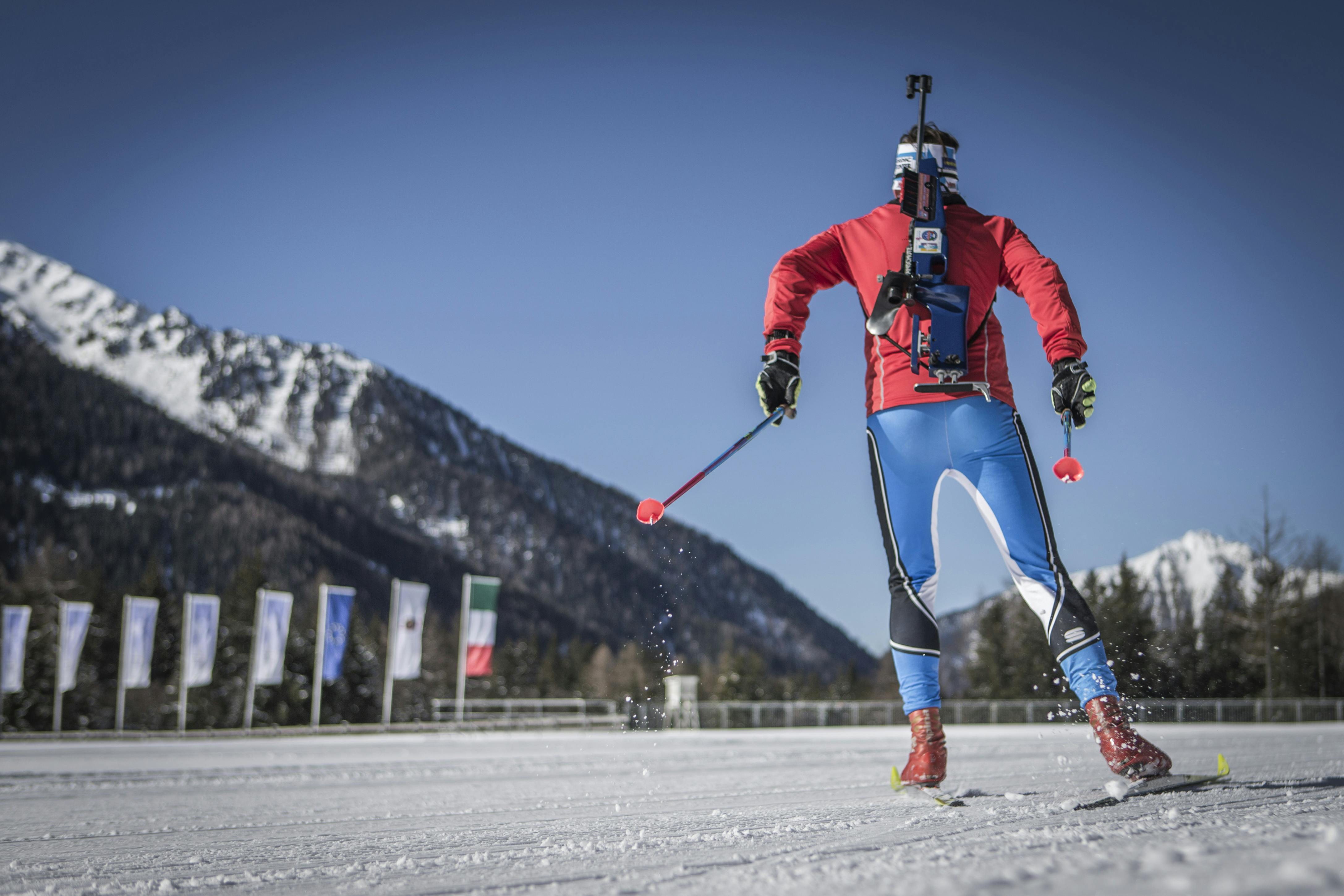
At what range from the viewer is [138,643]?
29156 millimetres

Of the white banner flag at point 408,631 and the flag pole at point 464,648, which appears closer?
the flag pole at point 464,648

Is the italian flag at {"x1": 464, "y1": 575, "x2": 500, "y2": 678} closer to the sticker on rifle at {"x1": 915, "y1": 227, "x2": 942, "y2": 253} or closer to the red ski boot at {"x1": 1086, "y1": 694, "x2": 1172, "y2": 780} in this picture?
the sticker on rifle at {"x1": 915, "y1": 227, "x2": 942, "y2": 253}

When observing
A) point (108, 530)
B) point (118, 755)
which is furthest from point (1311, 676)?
point (108, 530)

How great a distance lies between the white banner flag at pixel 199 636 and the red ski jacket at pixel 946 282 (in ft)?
90.6

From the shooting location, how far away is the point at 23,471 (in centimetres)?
16350

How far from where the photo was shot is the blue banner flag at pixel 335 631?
2623cm

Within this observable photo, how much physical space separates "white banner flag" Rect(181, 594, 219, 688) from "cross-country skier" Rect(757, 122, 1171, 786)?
2770 cm

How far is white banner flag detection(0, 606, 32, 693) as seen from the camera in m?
33.2

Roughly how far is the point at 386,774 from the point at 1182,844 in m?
5.22

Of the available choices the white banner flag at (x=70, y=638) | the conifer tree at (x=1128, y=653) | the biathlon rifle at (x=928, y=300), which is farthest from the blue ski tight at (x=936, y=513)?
the white banner flag at (x=70, y=638)

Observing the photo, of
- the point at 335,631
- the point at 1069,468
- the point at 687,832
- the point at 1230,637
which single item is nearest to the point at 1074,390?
the point at 1069,468

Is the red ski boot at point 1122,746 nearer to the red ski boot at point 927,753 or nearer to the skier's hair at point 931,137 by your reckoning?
the red ski boot at point 927,753

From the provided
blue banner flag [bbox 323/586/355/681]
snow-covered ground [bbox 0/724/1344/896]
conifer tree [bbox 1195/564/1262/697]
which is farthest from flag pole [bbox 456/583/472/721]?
conifer tree [bbox 1195/564/1262/697]

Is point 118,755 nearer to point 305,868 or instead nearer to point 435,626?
point 305,868
